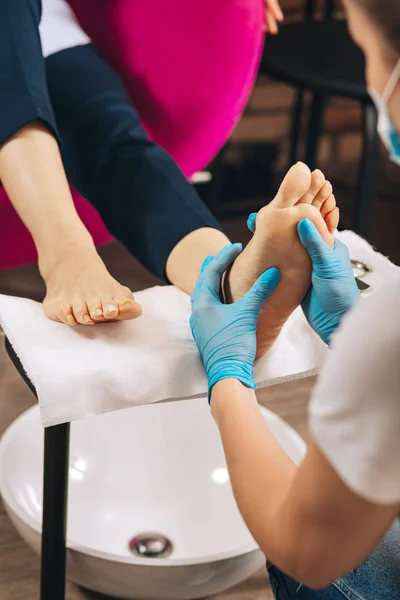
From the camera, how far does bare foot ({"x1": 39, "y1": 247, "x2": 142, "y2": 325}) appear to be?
0.85 m

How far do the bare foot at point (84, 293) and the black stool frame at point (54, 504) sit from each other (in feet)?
0.23

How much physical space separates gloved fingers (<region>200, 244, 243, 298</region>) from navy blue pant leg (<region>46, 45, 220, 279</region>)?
170mm

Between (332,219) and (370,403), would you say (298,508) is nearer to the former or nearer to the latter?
(370,403)

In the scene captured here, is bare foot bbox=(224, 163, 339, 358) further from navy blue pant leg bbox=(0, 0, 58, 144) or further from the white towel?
navy blue pant leg bbox=(0, 0, 58, 144)

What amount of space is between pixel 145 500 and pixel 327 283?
533 mm

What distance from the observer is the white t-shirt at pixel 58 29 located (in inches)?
52.1

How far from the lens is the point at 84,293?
88 cm

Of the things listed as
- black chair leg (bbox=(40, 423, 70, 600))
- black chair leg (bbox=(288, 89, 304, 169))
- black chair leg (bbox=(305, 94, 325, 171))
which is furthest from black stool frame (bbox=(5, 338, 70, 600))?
black chair leg (bbox=(288, 89, 304, 169))

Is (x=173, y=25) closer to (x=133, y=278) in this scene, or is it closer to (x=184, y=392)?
(x=133, y=278)

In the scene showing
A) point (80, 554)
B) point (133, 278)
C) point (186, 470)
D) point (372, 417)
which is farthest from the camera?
point (133, 278)

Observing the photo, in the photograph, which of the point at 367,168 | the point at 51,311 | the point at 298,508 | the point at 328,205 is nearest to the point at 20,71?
the point at 51,311

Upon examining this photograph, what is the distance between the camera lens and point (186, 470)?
3.94ft

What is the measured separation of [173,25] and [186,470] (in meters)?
0.77

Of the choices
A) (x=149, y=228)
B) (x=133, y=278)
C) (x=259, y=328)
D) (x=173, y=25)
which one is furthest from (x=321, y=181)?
(x=133, y=278)
